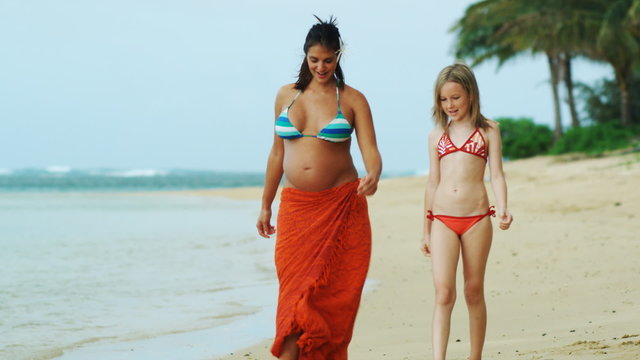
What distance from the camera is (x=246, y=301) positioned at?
7645 mm

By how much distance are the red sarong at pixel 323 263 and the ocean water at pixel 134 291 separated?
6.40ft

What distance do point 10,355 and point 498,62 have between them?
3119 cm

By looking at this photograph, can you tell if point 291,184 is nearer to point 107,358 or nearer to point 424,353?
point 424,353

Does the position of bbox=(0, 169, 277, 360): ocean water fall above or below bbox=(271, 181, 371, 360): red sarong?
below

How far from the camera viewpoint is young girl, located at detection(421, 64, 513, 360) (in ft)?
12.8

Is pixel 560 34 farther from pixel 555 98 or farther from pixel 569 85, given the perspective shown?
pixel 555 98

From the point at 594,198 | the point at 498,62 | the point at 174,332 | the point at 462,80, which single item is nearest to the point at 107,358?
the point at 174,332

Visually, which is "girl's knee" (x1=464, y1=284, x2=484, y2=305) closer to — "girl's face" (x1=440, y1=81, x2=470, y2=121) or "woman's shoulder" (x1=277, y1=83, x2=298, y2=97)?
"girl's face" (x1=440, y1=81, x2=470, y2=121)

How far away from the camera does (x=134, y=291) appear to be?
862cm

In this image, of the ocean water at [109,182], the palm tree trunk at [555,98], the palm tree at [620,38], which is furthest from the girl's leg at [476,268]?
the ocean water at [109,182]

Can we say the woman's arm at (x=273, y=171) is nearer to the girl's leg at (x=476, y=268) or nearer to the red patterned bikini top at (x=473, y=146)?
the red patterned bikini top at (x=473, y=146)

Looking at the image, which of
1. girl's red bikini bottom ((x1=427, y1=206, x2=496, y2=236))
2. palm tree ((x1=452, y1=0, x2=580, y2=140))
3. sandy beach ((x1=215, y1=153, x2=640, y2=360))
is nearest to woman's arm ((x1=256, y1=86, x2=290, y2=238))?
girl's red bikini bottom ((x1=427, y1=206, x2=496, y2=236))

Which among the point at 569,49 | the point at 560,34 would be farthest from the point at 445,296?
the point at 569,49

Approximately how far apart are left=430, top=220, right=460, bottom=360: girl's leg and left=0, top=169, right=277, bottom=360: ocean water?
2249 millimetres
